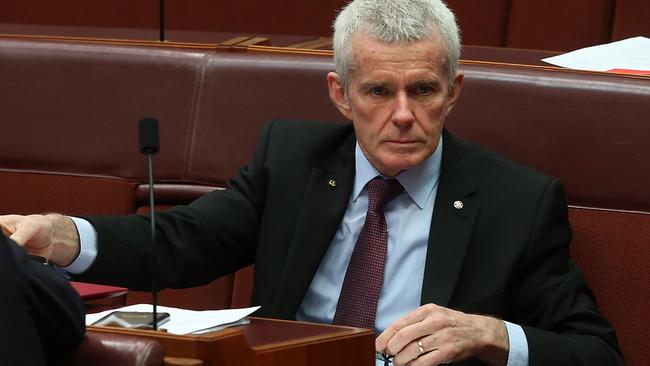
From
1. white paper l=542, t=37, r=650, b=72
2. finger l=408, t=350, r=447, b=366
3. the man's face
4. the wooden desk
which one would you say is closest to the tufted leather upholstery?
white paper l=542, t=37, r=650, b=72

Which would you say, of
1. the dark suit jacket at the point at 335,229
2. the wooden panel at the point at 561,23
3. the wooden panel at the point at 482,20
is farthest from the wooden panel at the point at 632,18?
the dark suit jacket at the point at 335,229

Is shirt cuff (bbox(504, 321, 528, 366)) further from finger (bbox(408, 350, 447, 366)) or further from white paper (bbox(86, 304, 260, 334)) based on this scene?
white paper (bbox(86, 304, 260, 334))

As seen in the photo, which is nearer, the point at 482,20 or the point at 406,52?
the point at 406,52

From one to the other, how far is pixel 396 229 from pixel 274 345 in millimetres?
546

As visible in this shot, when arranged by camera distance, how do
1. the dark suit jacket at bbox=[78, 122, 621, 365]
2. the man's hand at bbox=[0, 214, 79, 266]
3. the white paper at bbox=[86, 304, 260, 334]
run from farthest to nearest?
1. the dark suit jacket at bbox=[78, 122, 621, 365]
2. the man's hand at bbox=[0, 214, 79, 266]
3. the white paper at bbox=[86, 304, 260, 334]

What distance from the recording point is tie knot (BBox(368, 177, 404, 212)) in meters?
1.76

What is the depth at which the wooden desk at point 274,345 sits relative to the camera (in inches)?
46.2

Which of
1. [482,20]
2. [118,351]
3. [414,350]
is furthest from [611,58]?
[118,351]

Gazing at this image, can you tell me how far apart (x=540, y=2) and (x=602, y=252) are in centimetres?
106

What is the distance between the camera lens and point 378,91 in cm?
174

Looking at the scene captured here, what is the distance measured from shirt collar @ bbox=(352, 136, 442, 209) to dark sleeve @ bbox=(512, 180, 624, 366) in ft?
0.52

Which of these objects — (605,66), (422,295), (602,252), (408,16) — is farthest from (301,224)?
(605,66)

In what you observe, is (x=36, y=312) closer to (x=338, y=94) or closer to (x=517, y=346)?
(x=517, y=346)

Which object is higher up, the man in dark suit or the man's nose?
the man's nose
